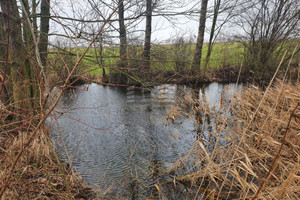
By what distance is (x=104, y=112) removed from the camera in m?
6.55

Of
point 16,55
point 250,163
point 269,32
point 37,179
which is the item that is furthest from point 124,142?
point 269,32

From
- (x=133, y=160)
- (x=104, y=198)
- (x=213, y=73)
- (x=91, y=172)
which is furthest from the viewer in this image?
(x=213, y=73)

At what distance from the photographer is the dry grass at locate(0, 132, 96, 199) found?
2247 mm

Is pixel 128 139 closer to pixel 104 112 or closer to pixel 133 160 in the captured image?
pixel 133 160

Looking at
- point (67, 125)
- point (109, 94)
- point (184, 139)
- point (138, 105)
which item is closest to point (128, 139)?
point (184, 139)

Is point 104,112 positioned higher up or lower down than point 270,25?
lower down

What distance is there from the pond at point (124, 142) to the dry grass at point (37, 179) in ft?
0.98

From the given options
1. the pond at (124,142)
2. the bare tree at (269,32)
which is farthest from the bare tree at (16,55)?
the bare tree at (269,32)

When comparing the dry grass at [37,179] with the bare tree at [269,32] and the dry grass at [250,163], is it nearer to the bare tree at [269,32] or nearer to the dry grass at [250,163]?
the dry grass at [250,163]

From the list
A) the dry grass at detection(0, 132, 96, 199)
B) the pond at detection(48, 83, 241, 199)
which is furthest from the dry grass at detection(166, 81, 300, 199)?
the dry grass at detection(0, 132, 96, 199)

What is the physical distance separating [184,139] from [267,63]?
21.5 ft

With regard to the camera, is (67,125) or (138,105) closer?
(67,125)

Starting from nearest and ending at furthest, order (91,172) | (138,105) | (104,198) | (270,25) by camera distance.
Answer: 1. (104,198)
2. (91,172)
3. (138,105)
4. (270,25)

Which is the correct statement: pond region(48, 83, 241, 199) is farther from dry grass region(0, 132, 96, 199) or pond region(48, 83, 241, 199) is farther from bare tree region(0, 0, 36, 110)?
bare tree region(0, 0, 36, 110)
